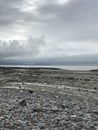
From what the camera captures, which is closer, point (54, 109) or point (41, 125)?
point (41, 125)

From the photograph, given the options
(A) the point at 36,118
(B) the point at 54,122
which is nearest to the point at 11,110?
(A) the point at 36,118

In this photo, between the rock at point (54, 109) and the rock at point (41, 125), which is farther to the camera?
the rock at point (54, 109)

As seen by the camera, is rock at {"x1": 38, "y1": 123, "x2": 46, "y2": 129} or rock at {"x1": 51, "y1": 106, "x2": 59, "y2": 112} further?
rock at {"x1": 51, "y1": 106, "x2": 59, "y2": 112}

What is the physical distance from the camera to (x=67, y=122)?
15.3 metres

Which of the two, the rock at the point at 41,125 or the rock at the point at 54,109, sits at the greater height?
the rock at the point at 54,109

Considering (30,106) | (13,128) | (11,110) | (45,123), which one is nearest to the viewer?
(13,128)

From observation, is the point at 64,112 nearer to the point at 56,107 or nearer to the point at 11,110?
the point at 56,107

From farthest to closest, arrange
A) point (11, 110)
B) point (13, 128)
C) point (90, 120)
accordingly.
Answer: point (11, 110) → point (90, 120) → point (13, 128)

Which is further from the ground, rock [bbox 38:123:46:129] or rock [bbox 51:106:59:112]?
rock [bbox 51:106:59:112]

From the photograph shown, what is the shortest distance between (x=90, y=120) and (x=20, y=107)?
4.90 m

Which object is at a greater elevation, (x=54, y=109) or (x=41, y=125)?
(x=54, y=109)

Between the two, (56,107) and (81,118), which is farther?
(56,107)

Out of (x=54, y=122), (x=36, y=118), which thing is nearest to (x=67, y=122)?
(x=54, y=122)

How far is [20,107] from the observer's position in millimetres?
18438
